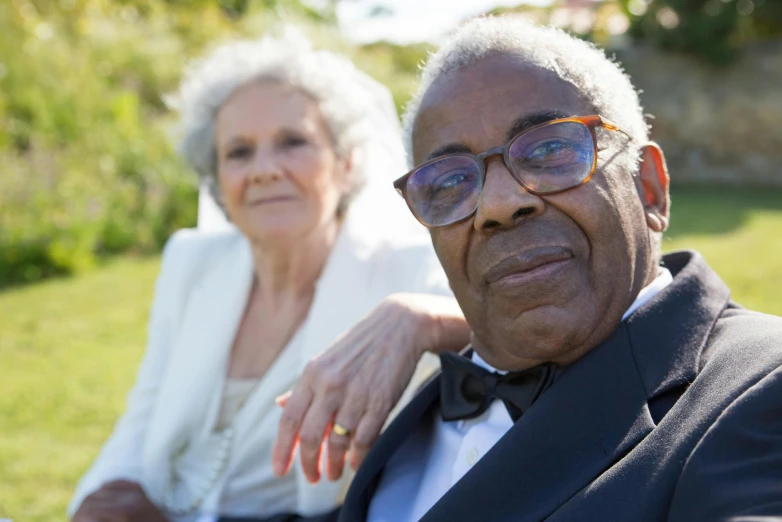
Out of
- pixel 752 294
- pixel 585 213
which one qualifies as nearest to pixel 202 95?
pixel 585 213

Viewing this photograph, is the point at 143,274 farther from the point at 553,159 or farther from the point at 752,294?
the point at 553,159

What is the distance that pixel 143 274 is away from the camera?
765cm

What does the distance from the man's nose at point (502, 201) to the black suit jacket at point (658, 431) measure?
1.11 feet

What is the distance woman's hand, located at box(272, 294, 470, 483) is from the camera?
6.79 feet

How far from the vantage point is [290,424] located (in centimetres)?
210

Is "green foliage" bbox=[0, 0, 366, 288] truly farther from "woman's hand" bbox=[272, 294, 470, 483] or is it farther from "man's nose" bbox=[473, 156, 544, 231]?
"man's nose" bbox=[473, 156, 544, 231]

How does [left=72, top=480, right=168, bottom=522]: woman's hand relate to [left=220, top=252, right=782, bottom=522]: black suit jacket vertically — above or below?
below

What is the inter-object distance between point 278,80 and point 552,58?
153cm

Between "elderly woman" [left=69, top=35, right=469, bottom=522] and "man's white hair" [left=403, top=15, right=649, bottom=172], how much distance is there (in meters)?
0.93

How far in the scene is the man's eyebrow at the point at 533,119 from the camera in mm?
1766

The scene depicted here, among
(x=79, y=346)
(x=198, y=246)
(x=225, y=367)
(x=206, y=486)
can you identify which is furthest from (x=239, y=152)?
(x=79, y=346)

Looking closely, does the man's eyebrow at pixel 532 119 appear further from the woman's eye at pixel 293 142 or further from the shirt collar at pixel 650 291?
the woman's eye at pixel 293 142

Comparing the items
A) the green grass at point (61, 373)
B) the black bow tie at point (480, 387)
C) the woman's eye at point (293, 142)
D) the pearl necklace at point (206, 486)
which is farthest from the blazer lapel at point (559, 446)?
the green grass at point (61, 373)

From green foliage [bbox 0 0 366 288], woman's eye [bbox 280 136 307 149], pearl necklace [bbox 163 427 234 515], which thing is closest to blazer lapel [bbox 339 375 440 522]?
pearl necklace [bbox 163 427 234 515]
